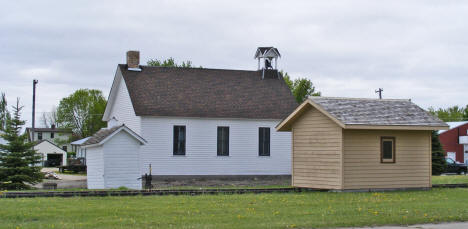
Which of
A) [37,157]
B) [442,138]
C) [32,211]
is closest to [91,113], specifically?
[442,138]

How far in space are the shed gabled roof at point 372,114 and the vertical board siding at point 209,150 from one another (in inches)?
503

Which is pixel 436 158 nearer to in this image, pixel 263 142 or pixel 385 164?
pixel 263 142

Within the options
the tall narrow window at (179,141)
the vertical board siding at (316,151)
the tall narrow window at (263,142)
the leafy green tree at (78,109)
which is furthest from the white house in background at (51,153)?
the vertical board siding at (316,151)

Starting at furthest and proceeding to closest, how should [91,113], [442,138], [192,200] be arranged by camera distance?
[91,113], [442,138], [192,200]

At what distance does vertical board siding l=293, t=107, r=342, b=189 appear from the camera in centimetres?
2450

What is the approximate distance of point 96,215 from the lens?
15742mm

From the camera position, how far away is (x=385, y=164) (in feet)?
82.4

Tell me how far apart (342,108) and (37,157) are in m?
14.7

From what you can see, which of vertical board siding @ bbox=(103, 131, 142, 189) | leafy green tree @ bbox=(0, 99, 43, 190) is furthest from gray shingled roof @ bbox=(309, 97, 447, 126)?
leafy green tree @ bbox=(0, 99, 43, 190)

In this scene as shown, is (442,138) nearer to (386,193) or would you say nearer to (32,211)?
(386,193)

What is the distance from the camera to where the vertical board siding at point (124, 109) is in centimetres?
3894

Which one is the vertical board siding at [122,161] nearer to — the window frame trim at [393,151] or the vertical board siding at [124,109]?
the vertical board siding at [124,109]

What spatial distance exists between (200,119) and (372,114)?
52.7 feet

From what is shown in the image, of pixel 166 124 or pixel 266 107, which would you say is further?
pixel 266 107
